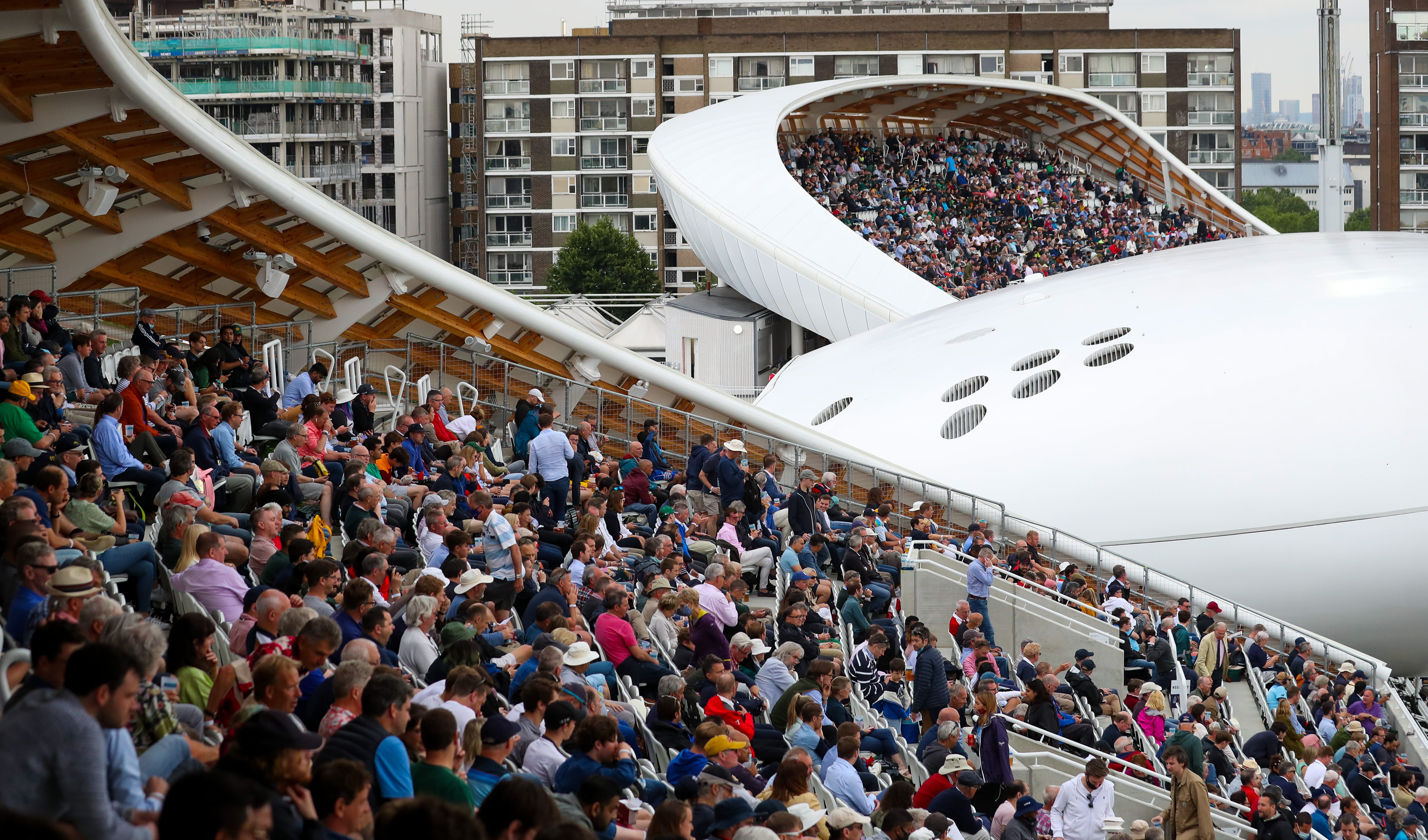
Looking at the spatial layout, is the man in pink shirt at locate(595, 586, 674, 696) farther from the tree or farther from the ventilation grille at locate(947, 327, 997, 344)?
the tree

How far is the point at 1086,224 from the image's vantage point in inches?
1870

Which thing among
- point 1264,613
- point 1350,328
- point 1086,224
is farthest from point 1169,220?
point 1264,613

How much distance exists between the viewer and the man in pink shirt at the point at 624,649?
9633 millimetres

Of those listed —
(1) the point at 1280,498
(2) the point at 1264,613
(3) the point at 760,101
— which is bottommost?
(2) the point at 1264,613

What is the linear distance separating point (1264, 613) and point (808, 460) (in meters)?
6.66

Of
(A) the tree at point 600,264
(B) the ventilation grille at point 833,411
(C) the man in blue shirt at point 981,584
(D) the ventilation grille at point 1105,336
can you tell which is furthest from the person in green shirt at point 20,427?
(A) the tree at point 600,264

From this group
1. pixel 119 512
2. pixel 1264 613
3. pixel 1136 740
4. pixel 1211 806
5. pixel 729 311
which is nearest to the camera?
pixel 119 512

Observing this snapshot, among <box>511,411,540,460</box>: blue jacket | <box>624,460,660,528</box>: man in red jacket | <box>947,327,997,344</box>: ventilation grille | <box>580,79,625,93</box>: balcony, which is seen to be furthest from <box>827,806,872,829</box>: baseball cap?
<box>580,79,625,93</box>: balcony

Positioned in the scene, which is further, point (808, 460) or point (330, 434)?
point (808, 460)

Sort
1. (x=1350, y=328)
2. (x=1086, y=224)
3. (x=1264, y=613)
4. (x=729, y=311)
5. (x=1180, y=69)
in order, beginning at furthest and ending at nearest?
(x=1180, y=69) < (x=1086, y=224) < (x=729, y=311) < (x=1350, y=328) < (x=1264, y=613)

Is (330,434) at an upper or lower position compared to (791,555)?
upper

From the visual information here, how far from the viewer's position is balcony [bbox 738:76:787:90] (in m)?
71.0

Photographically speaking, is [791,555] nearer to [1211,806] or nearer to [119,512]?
[1211,806]

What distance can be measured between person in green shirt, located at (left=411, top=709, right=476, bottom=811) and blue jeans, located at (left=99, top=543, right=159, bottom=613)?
3.10 meters
